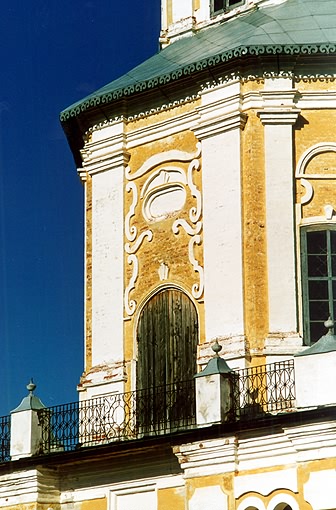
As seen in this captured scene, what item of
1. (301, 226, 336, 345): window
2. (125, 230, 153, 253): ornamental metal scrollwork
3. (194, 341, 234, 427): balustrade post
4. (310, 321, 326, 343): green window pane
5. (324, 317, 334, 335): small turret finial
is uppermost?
(125, 230, 153, 253): ornamental metal scrollwork

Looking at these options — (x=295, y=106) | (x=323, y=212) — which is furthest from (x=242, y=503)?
(x=295, y=106)

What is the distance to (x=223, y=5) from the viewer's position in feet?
80.0

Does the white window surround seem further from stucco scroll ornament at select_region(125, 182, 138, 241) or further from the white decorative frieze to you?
stucco scroll ornament at select_region(125, 182, 138, 241)

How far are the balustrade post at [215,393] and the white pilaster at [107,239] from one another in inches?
111

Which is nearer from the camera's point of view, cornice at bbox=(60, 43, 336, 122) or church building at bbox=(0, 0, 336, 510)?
church building at bbox=(0, 0, 336, 510)

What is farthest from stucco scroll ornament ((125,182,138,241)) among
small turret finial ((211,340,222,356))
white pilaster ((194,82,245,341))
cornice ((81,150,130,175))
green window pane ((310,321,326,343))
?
green window pane ((310,321,326,343))

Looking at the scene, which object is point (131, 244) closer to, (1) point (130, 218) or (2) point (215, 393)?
(1) point (130, 218)

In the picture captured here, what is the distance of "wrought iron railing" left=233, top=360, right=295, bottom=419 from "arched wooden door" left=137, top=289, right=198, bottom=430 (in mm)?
1207

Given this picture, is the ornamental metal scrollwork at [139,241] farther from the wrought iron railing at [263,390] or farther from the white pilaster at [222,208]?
the wrought iron railing at [263,390]

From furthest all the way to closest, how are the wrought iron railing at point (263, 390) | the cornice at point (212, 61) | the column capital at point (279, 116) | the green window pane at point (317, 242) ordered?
the column capital at point (279, 116) < the cornice at point (212, 61) < the green window pane at point (317, 242) < the wrought iron railing at point (263, 390)

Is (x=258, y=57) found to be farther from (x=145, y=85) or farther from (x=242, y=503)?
(x=242, y=503)

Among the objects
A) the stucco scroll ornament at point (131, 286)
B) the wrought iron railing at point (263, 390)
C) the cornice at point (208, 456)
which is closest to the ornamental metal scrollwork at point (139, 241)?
the stucco scroll ornament at point (131, 286)

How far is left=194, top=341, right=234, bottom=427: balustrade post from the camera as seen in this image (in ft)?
63.6

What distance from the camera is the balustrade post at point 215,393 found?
1939cm
